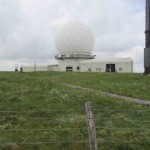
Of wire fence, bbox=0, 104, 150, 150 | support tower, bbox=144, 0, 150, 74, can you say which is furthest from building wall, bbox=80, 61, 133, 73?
wire fence, bbox=0, 104, 150, 150

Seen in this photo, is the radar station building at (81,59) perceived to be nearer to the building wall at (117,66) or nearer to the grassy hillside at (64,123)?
the building wall at (117,66)

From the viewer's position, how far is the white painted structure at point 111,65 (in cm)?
7469

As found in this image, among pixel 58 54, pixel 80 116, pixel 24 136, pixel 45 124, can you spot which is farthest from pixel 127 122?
pixel 58 54

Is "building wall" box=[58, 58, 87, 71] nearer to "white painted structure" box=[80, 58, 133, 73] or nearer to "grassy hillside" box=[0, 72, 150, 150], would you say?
"white painted structure" box=[80, 58, 133, 73]

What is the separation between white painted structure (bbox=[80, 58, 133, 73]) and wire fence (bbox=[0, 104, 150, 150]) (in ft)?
190

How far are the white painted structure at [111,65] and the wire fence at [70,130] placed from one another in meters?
57.8

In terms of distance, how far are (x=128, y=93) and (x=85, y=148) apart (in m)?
12.7

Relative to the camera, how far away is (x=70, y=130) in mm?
13852

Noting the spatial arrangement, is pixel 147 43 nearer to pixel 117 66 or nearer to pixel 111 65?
pixel 117 66

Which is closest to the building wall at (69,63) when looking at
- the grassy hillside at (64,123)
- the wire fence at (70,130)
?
the grassy hillside at (64,123)

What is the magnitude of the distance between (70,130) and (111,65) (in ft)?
204

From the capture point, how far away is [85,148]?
39.5 ft

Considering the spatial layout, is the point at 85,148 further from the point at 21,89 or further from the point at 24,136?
the point at 21,89

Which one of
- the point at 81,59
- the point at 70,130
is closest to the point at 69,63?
the point at 81,59
